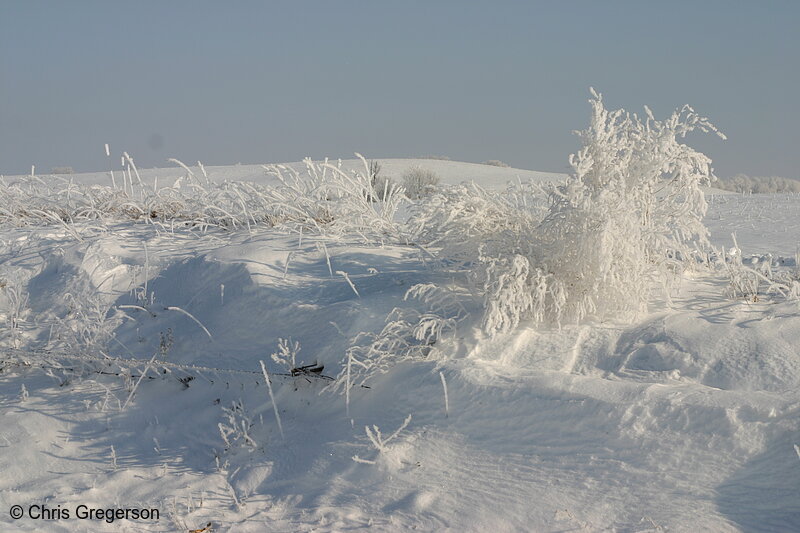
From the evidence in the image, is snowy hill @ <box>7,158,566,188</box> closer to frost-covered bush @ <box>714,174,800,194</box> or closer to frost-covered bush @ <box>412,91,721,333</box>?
frost-covered bush @ <box>714,174,800,194</box>

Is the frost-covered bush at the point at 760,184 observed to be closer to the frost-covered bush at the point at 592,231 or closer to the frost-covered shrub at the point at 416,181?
the frost-covered shrub at the point at 416,181

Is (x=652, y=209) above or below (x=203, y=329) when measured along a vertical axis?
above

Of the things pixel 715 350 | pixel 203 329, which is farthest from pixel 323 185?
pixel 715 350

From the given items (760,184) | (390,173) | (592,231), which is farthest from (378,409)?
(760,184)

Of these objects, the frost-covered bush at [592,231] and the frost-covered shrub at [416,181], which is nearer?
the frost-covered bush at [592,231]

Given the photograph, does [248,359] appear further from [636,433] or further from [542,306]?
[636,433]

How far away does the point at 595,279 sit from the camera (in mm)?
3334

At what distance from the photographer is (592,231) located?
10.8 feet

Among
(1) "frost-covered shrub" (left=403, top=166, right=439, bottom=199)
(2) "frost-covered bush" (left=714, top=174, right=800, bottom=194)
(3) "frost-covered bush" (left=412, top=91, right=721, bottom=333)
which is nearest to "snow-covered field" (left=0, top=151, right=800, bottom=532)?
(3) "frost-covered bush" (left=412, top=91, right=721, bottom=333)

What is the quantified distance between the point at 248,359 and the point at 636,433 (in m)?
2.24

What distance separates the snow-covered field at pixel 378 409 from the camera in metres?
2.51

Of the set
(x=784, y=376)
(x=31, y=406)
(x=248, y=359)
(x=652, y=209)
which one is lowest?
(x=31, y=406)

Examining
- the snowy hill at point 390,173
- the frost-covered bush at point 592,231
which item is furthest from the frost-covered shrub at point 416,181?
the frost-covered bush at point 592,231

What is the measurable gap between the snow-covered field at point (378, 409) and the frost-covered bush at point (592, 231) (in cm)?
14
